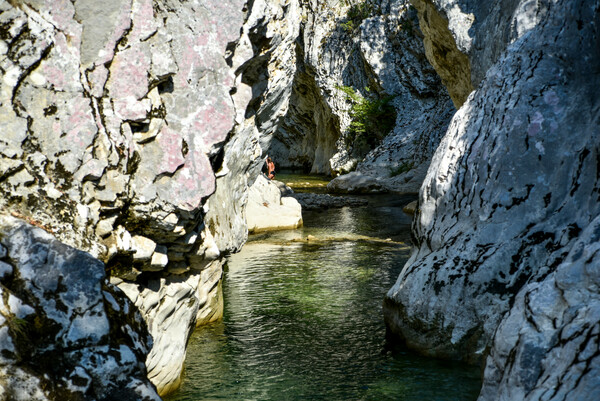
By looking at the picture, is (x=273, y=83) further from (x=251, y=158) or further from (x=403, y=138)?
(x=403, y=138)

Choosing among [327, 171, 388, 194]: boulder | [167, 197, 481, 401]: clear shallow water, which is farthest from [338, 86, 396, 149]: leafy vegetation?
[167, 197, 481, 401]: clear shallow water

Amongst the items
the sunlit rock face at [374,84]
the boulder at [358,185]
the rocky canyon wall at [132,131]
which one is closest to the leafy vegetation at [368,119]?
the sunlit rock face at [374,84]

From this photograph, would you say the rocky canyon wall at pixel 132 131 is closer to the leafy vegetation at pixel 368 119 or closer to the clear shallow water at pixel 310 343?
the clear shallow water at pixel 310 343

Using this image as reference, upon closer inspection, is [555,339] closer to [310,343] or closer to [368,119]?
[310,343]

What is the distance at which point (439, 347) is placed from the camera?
5.65 m

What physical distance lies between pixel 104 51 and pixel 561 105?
4345mm

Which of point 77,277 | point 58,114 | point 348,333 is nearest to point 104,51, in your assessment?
point 58,114

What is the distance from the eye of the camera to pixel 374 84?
29.6 meters

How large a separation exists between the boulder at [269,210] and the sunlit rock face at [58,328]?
9.94m

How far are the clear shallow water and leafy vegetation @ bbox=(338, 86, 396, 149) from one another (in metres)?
19.0

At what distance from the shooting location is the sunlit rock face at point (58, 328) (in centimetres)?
297

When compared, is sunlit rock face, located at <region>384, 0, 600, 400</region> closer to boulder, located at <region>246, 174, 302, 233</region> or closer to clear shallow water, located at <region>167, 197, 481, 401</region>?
clear shallow water, located at <region>167, 197, 481, 401</region>

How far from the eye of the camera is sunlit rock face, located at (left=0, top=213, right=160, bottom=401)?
2971 mm

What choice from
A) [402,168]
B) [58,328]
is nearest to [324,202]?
[402,168]
